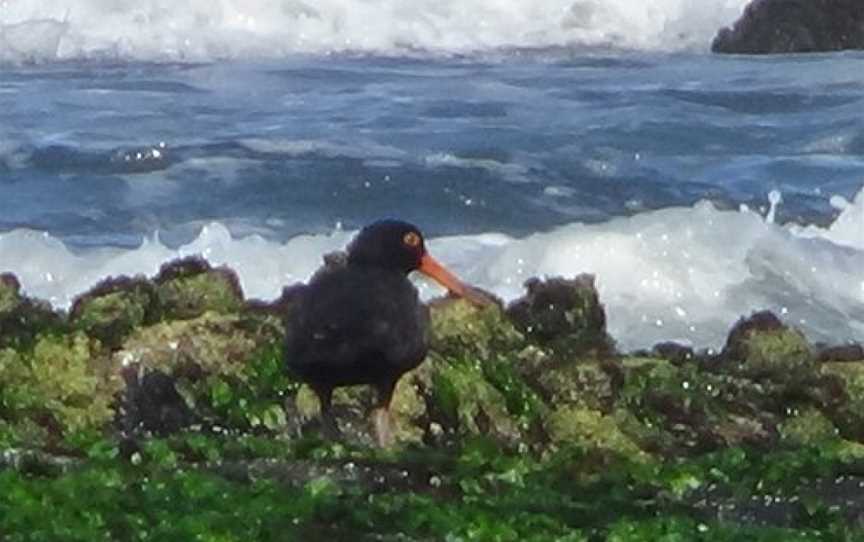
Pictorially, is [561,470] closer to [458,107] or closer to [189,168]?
[189,168]

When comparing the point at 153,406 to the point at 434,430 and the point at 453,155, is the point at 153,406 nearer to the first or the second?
the point at 434,430

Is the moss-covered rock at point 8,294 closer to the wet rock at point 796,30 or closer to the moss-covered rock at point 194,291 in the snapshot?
the moss-covered rock at point 194,291

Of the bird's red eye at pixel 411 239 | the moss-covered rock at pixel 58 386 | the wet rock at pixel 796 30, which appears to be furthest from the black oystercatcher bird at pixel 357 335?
the wet rock at pixel 796 30

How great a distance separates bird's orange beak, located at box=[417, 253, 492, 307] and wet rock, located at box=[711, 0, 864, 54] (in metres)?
15.1

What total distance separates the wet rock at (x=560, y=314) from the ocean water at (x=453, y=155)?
2.06 m

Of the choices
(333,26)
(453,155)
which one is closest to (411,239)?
(453,155)

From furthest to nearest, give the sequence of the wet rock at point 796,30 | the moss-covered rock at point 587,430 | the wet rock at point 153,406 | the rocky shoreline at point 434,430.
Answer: the wet rock at point 796,30 < the wet rock at point 153,406 < the moss-covered rock at point 587,430 < the rocky shoreline at point 434,430

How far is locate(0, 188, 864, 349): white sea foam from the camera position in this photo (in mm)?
12469

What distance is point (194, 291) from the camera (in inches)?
374

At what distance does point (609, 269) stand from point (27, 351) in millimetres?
4671

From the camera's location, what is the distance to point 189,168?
57.1 ft

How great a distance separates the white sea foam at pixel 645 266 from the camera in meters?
12.5

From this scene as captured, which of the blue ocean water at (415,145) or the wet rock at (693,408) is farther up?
the wet rock at (693,408)

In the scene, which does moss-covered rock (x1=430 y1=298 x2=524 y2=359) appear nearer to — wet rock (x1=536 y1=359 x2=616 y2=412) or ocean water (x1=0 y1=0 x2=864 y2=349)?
wet rock (x1=536 y1=359 x2=616 y2=412)
